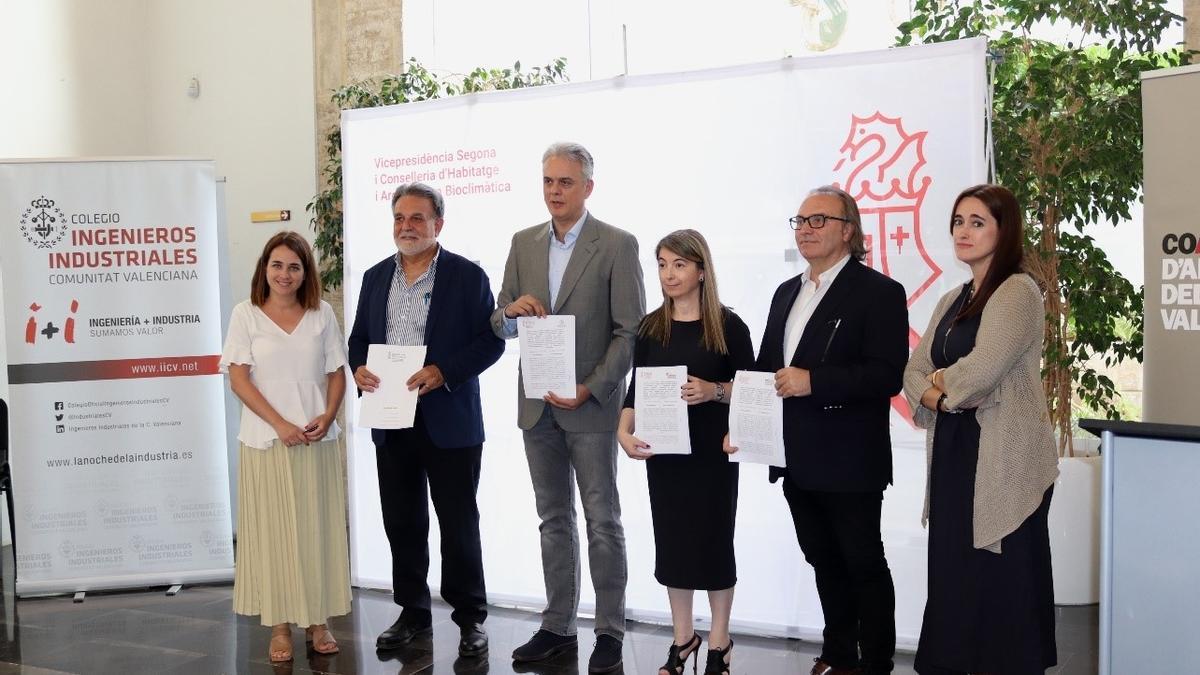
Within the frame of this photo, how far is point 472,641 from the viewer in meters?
4.26

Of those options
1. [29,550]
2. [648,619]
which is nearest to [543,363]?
[648,619]

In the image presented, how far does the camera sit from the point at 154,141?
7.81m

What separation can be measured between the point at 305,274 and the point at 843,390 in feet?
6.84

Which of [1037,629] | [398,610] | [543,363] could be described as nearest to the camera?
[1037,629]

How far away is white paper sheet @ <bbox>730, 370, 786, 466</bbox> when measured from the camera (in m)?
3.41

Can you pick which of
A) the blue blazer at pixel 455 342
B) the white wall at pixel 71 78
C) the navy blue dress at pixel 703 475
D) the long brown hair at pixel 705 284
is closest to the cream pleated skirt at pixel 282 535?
the blue blazer at pixel 455 342

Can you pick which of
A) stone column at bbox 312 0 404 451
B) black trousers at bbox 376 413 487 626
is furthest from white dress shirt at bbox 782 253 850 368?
stone column at bbox 312 0 404 451

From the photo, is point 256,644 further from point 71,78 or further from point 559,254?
point 71,78

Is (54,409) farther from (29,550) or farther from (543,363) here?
(543,363)

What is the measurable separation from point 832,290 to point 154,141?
5917 millimetres

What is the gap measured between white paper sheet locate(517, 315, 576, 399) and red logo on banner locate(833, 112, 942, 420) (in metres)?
1.15

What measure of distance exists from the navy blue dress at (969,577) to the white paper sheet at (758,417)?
0.46 m

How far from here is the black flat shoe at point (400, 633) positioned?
4332 mm

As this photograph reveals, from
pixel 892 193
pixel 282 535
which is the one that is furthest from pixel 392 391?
pixel 892 193
